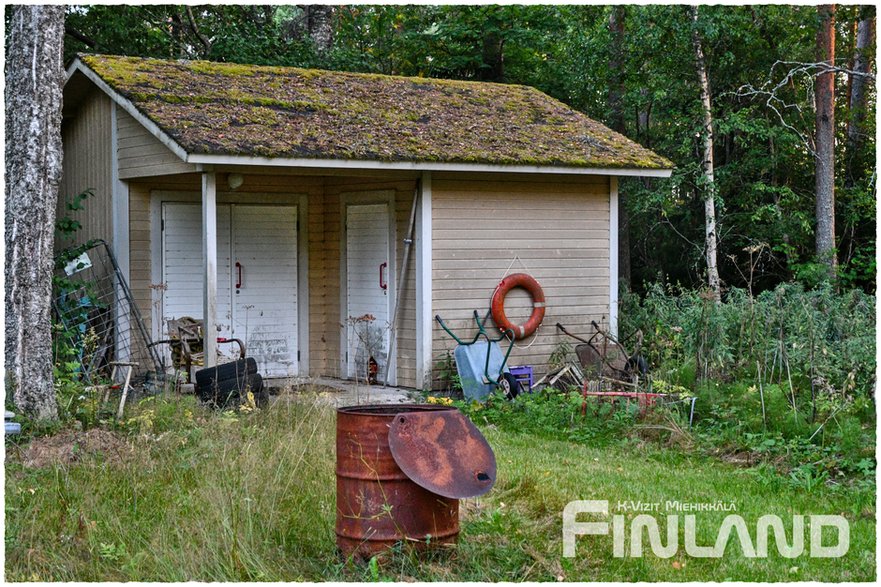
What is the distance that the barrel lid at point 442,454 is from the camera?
527cm

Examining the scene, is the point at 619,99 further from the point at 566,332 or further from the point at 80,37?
the point at 80,37

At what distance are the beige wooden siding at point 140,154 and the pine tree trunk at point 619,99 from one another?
8.80 meters

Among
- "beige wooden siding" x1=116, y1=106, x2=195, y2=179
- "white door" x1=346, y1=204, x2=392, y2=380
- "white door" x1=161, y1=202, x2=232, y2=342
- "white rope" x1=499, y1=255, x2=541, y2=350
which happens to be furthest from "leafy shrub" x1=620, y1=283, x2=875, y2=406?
"beige wooden siding" x1=116, y1=106, x2=195, y2=179

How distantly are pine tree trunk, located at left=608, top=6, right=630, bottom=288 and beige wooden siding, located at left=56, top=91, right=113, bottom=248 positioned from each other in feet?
28.4

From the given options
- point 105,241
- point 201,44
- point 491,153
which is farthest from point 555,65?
point 105,241

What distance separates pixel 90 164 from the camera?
1323 cm

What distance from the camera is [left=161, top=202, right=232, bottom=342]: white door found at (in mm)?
12625

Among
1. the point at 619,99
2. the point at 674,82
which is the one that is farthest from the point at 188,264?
the point at 619,99

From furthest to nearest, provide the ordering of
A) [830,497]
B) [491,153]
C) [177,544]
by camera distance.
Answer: [491,153] → [830,497] → [177,544]

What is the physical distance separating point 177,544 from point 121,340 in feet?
23.8

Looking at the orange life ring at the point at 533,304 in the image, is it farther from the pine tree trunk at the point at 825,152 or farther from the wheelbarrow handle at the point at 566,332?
the pine tree trunk at the point at 825,152

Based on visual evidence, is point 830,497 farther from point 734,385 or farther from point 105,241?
point 105,241

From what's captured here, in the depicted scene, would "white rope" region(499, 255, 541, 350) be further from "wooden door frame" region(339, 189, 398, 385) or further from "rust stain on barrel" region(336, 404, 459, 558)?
"rust stain on barrel" region(336, 404, 459, 558)

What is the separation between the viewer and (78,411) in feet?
27.8
